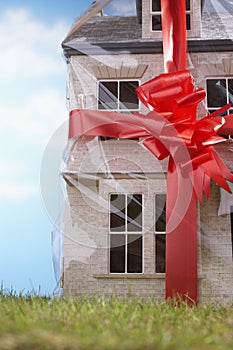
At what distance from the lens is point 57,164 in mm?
3939

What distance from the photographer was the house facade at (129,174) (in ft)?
14.0

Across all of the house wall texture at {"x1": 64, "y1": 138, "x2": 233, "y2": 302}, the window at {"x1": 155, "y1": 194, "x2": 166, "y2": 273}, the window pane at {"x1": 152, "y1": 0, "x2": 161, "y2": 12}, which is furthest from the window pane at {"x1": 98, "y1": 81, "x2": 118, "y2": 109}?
the window at {"x1": 155, "y1": 194, "x2": 166, "y2": 273}

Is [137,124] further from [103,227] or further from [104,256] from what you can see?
[104,256]

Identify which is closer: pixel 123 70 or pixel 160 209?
pixel 160 209

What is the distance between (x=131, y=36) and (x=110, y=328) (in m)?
3.31

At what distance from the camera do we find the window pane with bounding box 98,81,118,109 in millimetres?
4672

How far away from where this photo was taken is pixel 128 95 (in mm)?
4875

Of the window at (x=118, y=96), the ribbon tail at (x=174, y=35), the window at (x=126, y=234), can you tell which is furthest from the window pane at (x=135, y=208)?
the ribbon tail at (x=174, y=35)

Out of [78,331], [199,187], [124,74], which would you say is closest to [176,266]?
[199,187]

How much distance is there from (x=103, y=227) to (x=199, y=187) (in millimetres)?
722

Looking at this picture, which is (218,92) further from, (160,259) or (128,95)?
(160,259)

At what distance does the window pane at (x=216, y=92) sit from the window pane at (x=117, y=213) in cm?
128

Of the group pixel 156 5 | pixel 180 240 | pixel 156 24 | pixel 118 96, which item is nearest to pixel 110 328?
pixel 180 240

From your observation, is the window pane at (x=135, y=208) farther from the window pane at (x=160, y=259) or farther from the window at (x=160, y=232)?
the window pane at (x=160, y=259)
